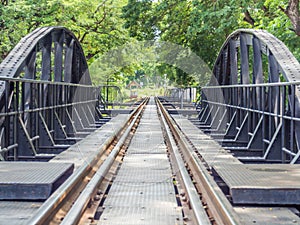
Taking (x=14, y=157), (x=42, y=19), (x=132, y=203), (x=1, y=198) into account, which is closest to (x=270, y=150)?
(x=132, y=203)

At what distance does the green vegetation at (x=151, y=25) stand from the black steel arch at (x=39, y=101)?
8.15 ft

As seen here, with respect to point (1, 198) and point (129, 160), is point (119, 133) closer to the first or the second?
point (129, 160)

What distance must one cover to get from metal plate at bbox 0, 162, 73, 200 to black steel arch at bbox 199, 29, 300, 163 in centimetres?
339

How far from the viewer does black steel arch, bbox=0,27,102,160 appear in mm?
7559

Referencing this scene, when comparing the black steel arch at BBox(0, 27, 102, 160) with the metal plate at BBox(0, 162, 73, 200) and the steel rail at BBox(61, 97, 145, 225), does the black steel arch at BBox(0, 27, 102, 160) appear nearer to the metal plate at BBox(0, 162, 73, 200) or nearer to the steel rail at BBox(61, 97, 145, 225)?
the metal plate at BBox(0, 162, 73, 200)

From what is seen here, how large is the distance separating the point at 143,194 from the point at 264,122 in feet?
13.2

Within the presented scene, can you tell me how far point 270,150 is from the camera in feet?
25.9

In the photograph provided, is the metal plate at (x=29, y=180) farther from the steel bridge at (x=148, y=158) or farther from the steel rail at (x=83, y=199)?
the steel rail at (x=83, y=199)

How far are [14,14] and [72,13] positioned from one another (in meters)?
5.90

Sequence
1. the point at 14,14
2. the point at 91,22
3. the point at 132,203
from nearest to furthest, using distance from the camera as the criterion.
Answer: the point at 132,203 < the point at 14,14 < the point at 91,22

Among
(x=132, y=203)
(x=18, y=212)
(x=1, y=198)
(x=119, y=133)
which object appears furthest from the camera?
(x=119, y=133)

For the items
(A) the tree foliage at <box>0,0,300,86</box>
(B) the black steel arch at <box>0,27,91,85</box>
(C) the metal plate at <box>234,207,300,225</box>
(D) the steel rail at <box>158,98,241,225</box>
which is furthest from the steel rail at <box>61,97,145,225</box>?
(A) the tree foliage at <box>0,0,300,86</box>

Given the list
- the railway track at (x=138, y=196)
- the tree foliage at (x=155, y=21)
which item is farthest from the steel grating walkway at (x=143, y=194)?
the tree foliage at (x=155, y=21)

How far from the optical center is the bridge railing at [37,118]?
735cm
